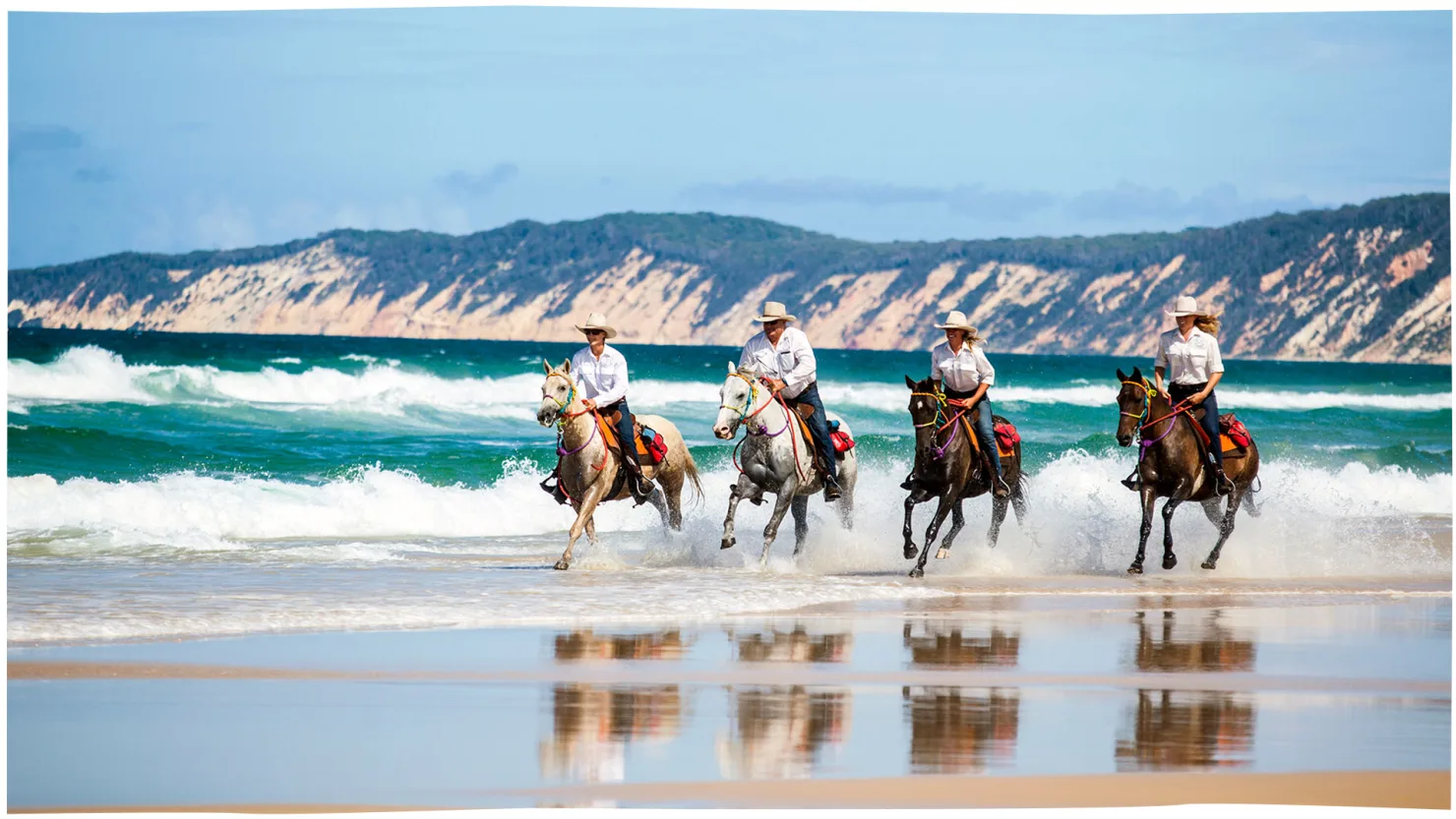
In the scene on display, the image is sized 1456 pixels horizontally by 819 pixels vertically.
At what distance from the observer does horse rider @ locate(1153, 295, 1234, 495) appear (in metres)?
13.3

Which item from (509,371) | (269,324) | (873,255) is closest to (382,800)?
(509,371)

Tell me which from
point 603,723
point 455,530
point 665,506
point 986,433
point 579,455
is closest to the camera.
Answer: point 603,723

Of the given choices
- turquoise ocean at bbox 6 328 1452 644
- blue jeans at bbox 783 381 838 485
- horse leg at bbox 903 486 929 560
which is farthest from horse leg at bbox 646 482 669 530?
horse leg at bbox 903 486 929 560

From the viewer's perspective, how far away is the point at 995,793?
6.52m

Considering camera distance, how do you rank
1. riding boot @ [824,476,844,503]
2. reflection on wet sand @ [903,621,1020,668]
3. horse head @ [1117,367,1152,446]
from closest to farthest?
reflection on wet sand @ [903,621,1020,668] → horse head @ [1117,367,1152,446] → riding boot @ [824,476,844,503]

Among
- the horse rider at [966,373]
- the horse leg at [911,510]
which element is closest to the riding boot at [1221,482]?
the horse rider at [966,373]

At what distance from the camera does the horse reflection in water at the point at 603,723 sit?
6828 millimetres

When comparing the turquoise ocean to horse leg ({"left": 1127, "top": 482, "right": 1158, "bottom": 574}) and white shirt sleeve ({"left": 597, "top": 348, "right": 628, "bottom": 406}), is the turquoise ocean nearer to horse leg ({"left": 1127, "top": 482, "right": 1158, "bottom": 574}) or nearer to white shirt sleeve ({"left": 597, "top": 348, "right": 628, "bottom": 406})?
horse leg ({"left": 1127, "top": 482, "right": 1158, "bottom": 574})

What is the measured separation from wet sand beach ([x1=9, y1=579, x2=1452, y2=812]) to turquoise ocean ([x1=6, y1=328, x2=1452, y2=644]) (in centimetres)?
141

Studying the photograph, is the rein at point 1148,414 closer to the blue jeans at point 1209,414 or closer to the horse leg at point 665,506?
the blue jeans at point 1209,414

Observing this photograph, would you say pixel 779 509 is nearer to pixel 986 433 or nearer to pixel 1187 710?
pixel 986 433

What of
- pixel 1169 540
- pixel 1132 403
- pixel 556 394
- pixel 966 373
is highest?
pixel 966 373

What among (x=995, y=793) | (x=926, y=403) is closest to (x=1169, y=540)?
(x=926, y=403)

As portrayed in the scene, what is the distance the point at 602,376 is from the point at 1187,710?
6432 millimetres
